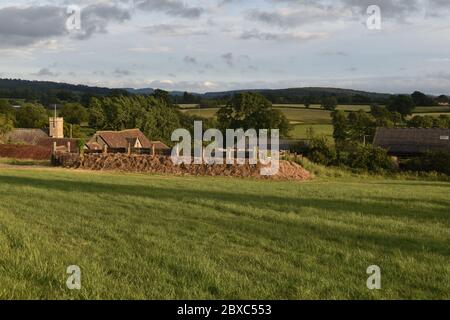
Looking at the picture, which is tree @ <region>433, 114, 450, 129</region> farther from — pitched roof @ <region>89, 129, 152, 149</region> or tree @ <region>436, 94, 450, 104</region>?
pitched roof @ <region>89, 129, 152, 149</region>

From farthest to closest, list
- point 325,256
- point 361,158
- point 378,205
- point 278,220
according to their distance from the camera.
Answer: point 361,158 → point 378,205 → point 278,220 → point 325,256

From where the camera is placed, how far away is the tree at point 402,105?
10044 cm

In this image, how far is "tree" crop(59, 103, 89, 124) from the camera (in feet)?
362

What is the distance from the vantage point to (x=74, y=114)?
362ft

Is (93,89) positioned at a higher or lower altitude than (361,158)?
higher

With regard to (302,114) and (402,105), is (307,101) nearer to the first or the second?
(302,114)

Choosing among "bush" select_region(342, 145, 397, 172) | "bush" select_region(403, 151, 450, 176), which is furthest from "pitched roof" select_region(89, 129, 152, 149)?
"bush" select_region(403, 151, 450, 176)

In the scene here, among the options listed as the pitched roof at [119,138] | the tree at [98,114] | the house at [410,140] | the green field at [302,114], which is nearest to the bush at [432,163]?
the house at [410,140]


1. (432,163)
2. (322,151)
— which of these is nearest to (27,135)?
(322,151)

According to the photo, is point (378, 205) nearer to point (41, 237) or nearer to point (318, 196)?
point (318, 196)

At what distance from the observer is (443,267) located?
26.5ft

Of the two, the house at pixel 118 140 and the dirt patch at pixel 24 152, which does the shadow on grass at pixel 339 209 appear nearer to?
the dirt patch at pixel 24 152

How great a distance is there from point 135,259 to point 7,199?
27.8 ft
